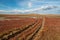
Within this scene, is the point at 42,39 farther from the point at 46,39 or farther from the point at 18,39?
the point at 18,39

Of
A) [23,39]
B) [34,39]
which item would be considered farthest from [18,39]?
[34,39]

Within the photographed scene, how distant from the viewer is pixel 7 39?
15.0 m

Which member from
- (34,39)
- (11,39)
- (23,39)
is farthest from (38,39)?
(11,39)

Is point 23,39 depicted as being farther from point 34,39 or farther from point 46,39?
point 46,39

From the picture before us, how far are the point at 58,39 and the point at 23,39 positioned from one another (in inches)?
120

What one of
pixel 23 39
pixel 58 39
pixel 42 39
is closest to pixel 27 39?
pixel 23 39

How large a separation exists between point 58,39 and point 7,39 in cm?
435

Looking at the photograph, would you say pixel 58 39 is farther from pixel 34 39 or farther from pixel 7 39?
pixel 7 39

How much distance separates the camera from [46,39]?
49.5ft

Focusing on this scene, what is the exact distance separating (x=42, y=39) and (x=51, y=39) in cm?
78

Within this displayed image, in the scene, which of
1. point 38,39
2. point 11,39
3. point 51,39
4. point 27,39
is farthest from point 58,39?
point 11,39

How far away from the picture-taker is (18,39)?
1459cm

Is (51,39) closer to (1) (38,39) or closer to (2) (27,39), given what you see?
(1) (38,39)

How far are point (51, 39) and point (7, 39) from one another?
3.70 metres
